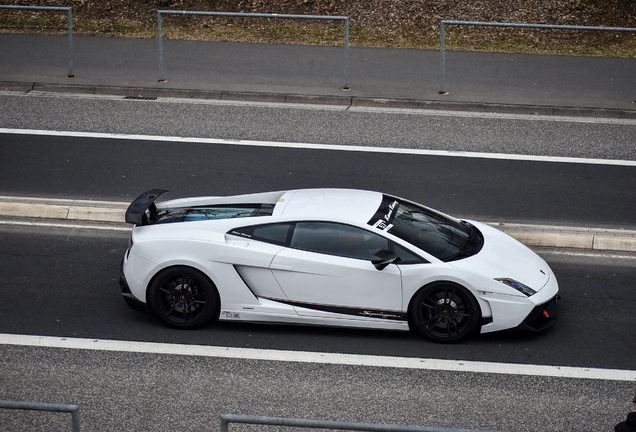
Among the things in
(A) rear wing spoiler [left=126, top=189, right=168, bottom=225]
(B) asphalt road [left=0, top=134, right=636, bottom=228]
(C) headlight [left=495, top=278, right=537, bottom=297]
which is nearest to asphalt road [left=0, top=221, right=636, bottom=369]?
(C) headlight [left=495, top=278, right=537, bottom=297]

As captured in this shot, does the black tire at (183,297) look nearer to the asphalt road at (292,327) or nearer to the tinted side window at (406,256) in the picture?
the asphalt road at (292,327)

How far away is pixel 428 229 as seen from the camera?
793 centimetres

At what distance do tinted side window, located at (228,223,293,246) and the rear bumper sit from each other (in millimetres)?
2455

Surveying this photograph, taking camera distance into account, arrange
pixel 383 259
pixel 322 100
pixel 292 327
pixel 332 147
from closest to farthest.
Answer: pixel 383 259, pixel 292 327, pixel 332 147, pixel 322 100

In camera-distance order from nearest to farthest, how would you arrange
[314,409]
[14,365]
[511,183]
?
[314,409]
[14,365]
[511,183]

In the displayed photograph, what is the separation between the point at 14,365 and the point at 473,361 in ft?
14.0

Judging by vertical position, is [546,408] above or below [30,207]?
below

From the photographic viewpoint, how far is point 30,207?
10.6 meters

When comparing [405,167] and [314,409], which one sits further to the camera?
[405,167]

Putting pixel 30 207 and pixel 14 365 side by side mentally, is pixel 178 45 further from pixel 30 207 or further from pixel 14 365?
pixel 14 365

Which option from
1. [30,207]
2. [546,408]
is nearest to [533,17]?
[30,207]

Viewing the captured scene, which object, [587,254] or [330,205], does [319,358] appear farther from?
[587,254]

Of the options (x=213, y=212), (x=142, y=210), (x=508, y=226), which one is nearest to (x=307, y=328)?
(x=213, y=212)

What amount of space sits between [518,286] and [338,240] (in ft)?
5.87
